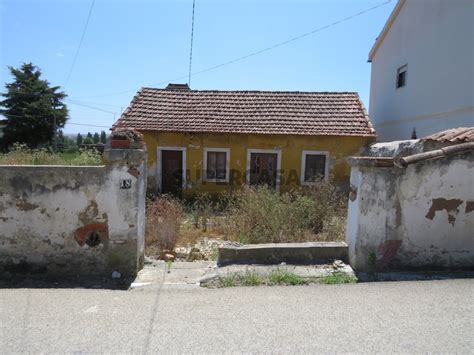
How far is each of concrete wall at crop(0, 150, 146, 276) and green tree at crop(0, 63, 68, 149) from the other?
34959 mm

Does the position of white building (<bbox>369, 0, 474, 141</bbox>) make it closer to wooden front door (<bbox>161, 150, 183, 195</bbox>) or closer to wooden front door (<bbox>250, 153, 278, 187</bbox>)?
wooden front door (<bbox>250, 153, 278, 187</bbox>)

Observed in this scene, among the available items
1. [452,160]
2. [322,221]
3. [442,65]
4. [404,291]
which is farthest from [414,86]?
[404,291]

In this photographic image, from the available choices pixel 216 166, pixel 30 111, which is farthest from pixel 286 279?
pixel 30 111

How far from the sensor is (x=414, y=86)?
42.5 feet

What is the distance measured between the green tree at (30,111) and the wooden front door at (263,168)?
97.1ft

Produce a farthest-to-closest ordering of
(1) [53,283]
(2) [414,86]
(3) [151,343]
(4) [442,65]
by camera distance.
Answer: (2) [414,86]
(4) [442,65]
(1) [53,283]
(3) [151,343]

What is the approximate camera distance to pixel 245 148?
14.2 meters

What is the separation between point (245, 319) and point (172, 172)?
1119 cm

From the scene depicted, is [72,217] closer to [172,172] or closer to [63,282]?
[63,282]

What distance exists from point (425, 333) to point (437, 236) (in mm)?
2332

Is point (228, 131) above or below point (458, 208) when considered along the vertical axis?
above

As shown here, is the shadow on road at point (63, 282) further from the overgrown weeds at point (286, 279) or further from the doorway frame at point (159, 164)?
the doorway frame at point (159, 164)

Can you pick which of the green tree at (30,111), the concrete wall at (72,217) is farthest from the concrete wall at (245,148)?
the green tree at (30,111)

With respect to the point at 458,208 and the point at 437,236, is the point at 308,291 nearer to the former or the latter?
the point at 437,236
